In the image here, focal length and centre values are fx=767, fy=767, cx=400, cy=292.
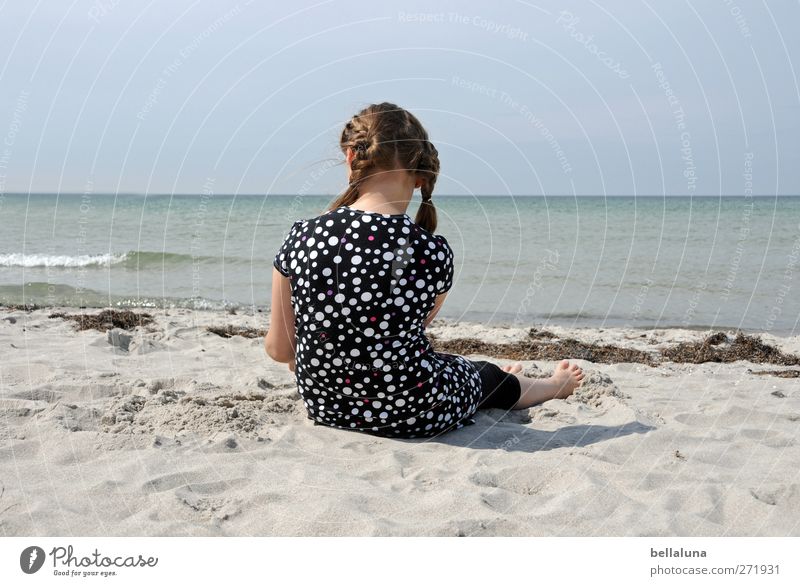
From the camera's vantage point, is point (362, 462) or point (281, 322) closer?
point (362, 462)

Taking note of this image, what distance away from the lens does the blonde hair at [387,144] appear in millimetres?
3299

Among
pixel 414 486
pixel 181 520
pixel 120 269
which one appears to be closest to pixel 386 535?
pixel 414 486

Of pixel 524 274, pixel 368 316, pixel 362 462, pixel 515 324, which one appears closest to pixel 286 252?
pixel 368 316

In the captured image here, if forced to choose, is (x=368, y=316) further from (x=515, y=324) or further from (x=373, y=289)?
(x=515, y=324)

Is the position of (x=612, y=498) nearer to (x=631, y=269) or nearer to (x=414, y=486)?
(x=414, y=486)

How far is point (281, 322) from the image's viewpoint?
11.8 ft

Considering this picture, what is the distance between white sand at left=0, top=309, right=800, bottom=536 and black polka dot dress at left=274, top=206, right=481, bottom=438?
16 centimetres
